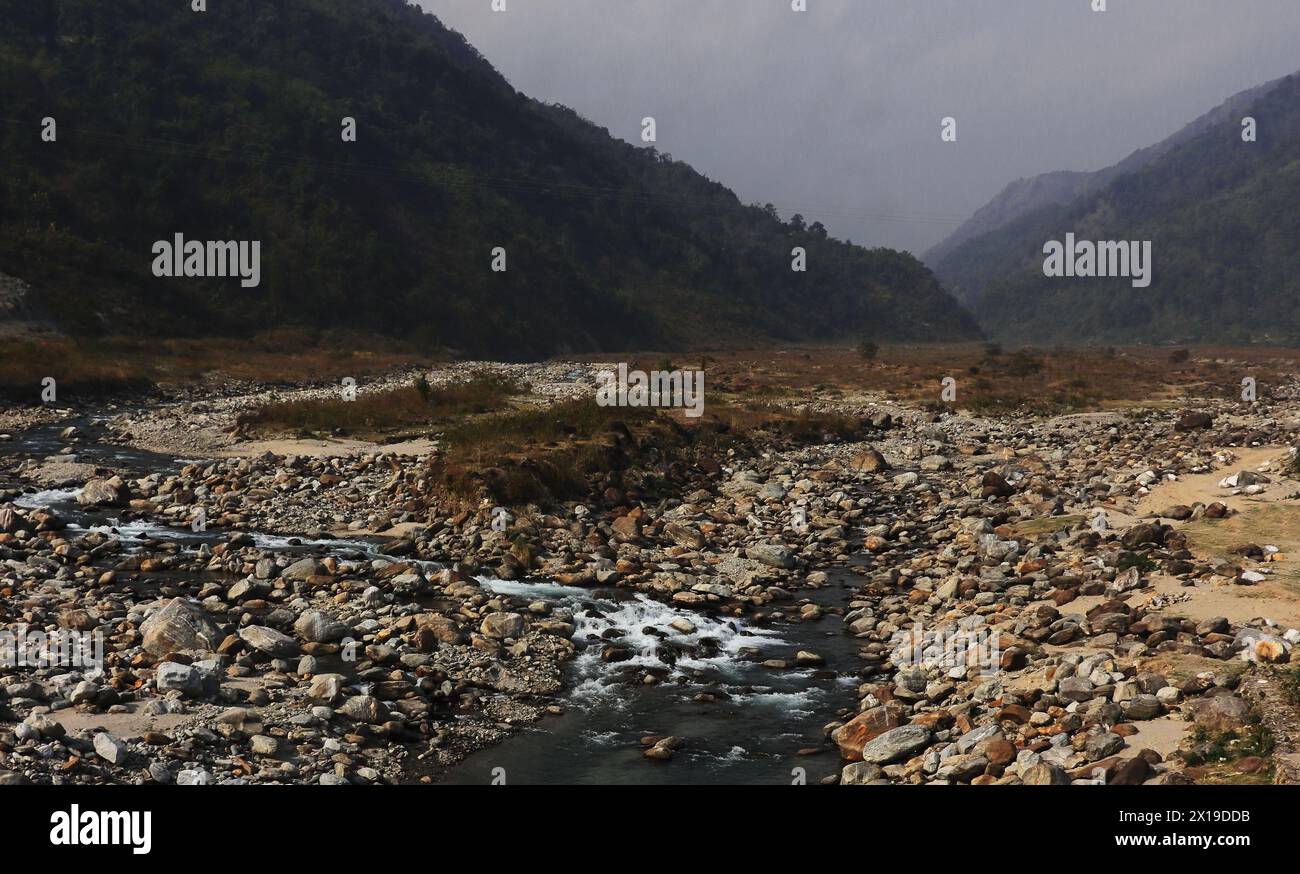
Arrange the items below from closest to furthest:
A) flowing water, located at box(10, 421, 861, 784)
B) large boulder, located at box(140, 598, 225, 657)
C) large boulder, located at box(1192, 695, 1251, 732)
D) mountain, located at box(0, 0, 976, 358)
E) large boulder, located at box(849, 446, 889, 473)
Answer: large boulder, located at box(1192, 695, 1251, 732) → flowing water, located at box(10, 421, 861, 784) → large boulder, located at box(140, 598, 225, 657) → large boulder, located at box(849, 446, 889, 473) → mountain, located at box(0, 0, 976, 358)

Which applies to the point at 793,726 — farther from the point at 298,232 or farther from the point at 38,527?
the point at 298,232

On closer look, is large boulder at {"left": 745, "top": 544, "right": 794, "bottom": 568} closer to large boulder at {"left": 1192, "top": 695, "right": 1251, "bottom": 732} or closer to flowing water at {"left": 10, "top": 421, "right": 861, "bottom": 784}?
flowing water at {"left": 10, "top": 421, "right": 861, "bottom": 784}

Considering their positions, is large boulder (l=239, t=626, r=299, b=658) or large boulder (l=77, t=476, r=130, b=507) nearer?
large boulder (l=239, t=626, r=299, b=658)

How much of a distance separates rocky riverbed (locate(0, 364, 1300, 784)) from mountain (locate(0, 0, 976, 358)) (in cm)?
3569

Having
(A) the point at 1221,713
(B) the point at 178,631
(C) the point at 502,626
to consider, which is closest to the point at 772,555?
(C) the point at 502,626

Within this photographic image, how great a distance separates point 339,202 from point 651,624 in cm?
7203

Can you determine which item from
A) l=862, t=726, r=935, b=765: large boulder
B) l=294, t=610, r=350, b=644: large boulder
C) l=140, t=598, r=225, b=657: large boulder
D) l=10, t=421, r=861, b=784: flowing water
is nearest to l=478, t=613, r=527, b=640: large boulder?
l=10, t=421, r=861, b=784: flowing water

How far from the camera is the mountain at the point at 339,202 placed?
59.3 metres

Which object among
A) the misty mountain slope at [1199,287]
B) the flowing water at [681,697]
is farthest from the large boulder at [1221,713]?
the misty mountain slope at [1199,287]

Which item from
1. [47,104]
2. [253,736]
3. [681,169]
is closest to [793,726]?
[253,736]

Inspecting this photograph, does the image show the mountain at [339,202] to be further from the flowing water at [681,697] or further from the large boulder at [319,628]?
the flowing water at [681,697]

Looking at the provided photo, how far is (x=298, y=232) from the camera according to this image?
2830 inches

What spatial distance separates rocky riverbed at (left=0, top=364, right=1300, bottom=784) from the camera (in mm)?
9383

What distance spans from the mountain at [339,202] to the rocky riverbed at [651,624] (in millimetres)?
35695
